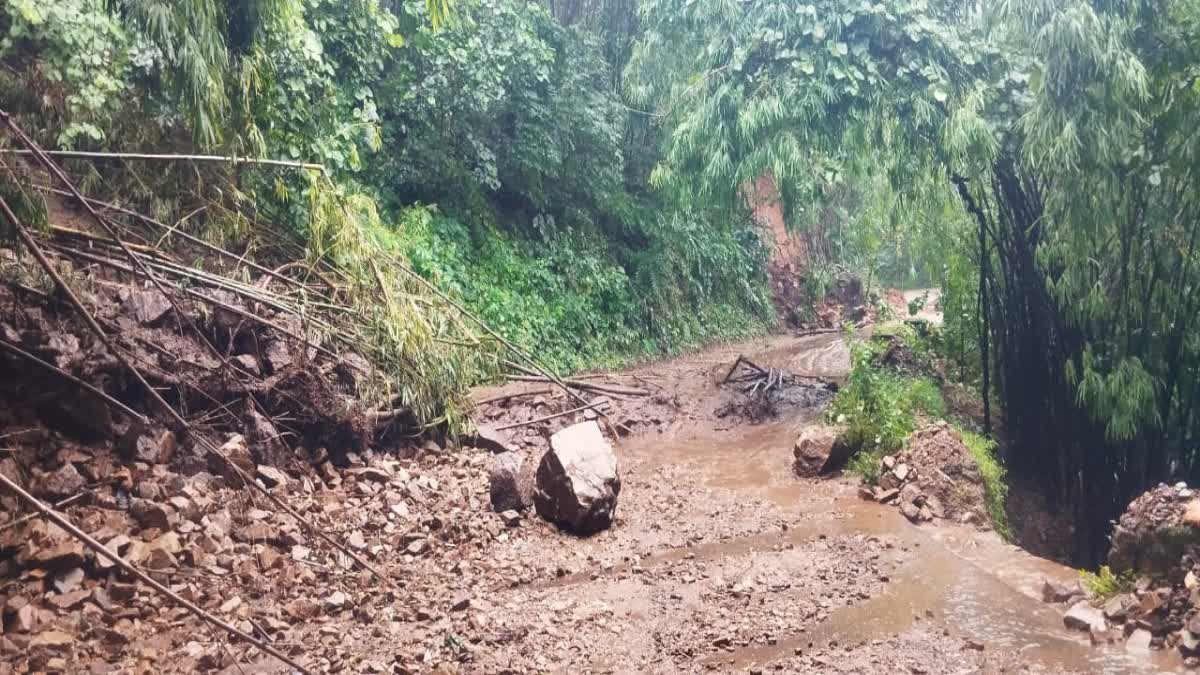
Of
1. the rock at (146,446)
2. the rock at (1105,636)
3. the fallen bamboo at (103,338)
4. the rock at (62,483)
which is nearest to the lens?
the fallen bamboo at (103,338)

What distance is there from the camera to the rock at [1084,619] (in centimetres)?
411

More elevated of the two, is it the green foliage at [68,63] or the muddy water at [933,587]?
the green foliage at [68,63]

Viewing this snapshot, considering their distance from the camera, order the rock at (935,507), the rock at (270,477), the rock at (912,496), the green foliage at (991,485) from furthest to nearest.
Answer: the green foliage at (991,485), the rock at (912,496), the rock at (935,507), the rock at (270,477)

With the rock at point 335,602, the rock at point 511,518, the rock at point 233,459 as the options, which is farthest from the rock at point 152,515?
the rock at point 511,518

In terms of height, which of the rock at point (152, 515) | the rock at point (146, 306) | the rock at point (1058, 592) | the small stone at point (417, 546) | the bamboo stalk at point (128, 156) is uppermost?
the bamboo stalk at point (128, 156)

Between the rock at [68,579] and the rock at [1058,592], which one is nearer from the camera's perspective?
the rock at [68,579]

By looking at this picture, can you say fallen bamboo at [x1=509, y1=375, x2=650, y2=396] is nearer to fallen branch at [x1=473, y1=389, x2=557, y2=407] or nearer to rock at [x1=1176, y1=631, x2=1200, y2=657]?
fallen branch at [x1=473, y1=389, x2=557, y2=407]

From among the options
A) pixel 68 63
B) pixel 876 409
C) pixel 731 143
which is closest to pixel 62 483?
pixel 68 63

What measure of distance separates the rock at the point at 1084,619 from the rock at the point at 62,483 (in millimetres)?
5337

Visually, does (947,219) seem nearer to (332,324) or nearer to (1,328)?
(332,324)

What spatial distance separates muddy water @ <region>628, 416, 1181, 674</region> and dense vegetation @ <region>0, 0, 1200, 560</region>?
2.33 meters

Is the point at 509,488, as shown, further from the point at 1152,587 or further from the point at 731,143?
the point at 731,143

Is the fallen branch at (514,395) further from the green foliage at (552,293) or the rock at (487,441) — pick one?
the green foliage at (552,293)

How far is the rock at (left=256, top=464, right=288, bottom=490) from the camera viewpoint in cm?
587
